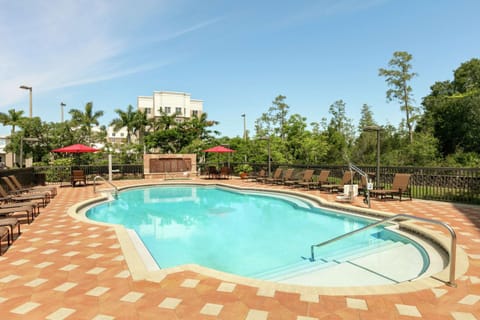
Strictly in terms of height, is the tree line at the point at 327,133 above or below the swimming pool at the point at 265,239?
above

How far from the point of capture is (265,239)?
7133mm

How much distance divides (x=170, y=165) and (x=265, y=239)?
48.3ft

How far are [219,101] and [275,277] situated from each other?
31.1 metres

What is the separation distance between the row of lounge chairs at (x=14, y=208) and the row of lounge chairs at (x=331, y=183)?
371 inches

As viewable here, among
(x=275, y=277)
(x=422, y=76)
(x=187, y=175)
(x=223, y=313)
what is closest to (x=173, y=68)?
(x=187, y=175)

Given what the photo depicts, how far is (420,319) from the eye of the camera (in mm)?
2762

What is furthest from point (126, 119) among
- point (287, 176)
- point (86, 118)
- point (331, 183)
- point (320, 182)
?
point (331, 183)

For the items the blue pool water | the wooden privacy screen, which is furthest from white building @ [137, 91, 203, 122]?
the blue pool water

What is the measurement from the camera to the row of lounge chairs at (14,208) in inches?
208

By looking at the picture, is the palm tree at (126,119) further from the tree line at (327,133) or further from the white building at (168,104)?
the white building at (168,104)

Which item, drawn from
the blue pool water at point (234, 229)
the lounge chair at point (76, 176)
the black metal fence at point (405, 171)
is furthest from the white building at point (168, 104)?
the blue pool water at point (234, 229)

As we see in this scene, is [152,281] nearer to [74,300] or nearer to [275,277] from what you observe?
[74,300]

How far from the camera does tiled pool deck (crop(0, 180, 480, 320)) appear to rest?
2.86 m

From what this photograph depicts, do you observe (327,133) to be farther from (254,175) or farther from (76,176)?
(76,176)
